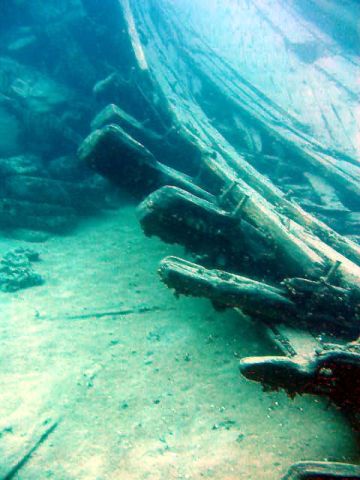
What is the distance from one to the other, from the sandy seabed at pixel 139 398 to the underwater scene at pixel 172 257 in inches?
A: 0.6

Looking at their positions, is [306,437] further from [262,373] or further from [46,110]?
[46,110]

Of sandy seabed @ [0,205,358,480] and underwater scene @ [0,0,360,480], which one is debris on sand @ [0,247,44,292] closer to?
underwater scene @ [0,0,360,480]

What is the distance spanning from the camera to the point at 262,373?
2.04m

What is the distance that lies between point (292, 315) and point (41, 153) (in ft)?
20.6

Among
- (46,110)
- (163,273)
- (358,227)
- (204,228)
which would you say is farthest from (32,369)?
(46,110)

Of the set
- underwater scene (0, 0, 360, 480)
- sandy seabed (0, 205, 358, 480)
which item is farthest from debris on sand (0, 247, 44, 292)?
sandy seabed (0, 205, 358, 480)

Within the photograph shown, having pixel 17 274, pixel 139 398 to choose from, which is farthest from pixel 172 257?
pixel 17 274

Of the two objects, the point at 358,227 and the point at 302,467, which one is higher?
the point at 358,227

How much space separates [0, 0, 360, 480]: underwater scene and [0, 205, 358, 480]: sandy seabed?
16 mm

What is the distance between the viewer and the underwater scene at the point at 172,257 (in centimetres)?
239

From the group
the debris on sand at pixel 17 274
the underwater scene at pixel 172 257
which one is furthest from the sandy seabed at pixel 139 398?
the debris on sand at pixel 17 274

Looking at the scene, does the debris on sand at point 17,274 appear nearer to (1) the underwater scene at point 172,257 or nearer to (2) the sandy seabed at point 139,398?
(1) the underwater scene at point 172,257

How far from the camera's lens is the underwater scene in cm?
239

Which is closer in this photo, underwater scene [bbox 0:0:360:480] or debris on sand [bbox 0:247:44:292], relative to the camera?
underwater scene [bbox 0:0:360:480]
